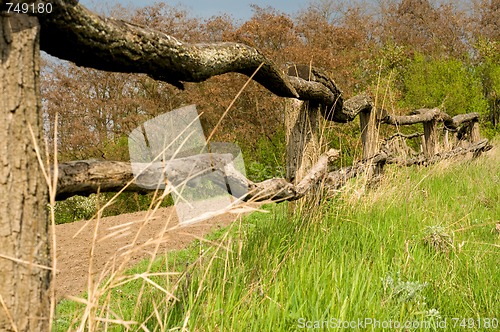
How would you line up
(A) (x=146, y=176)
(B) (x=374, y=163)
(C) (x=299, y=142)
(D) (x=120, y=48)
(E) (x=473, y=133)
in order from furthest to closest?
(E) (x=473, y=133), (B) (x=374, y=163), (C) (x=299, y=142), (A) (x=146, y=176), (D) (x=120, y=48)

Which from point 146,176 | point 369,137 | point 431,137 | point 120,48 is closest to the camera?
point 120,48

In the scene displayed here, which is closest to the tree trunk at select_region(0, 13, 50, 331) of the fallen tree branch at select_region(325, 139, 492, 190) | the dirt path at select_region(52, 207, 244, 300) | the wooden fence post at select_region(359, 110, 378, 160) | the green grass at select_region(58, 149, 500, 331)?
the green grass at select_region(58, 149, 500, 331)

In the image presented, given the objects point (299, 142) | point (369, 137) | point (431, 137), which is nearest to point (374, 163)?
point (369, 137)

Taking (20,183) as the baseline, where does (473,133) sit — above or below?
above

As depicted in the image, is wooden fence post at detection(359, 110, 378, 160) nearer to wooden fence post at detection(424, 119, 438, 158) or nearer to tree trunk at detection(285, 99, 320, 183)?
tree trunk at detection(285, 99, 320, 183)

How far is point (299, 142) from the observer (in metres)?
3.93

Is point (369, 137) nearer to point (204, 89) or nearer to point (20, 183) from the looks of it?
point (20, 183)

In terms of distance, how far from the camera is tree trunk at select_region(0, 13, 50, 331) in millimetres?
1434

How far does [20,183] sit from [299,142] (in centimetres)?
270

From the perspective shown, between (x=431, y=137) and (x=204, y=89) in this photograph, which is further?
(x=204, y=89)

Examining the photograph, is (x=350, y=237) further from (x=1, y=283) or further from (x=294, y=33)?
(x=294, y=33)

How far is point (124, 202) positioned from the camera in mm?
13141

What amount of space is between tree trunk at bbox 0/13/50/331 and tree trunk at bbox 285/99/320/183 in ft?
8.42

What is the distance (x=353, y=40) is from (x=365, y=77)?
4.07 feet
